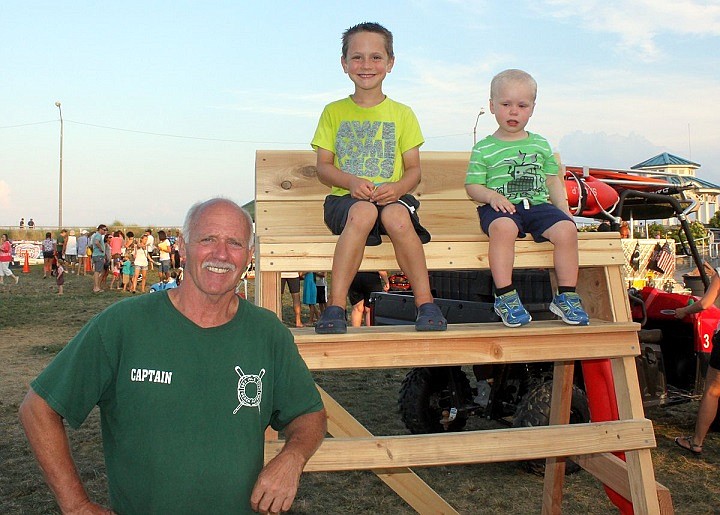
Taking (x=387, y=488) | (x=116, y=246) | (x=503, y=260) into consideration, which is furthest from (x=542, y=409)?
(x=116, y=246)

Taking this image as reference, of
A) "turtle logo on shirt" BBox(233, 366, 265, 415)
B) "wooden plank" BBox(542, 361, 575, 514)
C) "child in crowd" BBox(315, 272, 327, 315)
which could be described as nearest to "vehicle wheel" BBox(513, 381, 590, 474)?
"wooden plank" BBox(542, 361, 575, 514)

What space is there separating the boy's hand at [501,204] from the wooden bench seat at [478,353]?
0.18 metres

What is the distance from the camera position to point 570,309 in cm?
330

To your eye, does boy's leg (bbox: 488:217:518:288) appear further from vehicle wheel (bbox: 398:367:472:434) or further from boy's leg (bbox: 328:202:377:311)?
vehicle wheel (bbox: 398:367:472:434)

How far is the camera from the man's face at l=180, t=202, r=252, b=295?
2484 mm

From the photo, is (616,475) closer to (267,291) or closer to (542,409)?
(542,409)

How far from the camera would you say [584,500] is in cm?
512

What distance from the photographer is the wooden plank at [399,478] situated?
12.0ft

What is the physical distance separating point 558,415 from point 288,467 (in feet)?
7.73

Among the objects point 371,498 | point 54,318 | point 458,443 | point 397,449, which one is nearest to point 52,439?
point 397,449

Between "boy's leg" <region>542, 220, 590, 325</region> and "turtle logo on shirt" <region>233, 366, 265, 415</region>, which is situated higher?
"boy's leg" <region>542, 220, 590, 325</region>

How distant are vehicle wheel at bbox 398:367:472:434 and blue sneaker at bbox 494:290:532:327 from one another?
284 centimetres

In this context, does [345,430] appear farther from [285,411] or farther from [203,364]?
[203,364]

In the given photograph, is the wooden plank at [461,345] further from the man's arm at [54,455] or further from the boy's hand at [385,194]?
the man's arm at [54,455]
